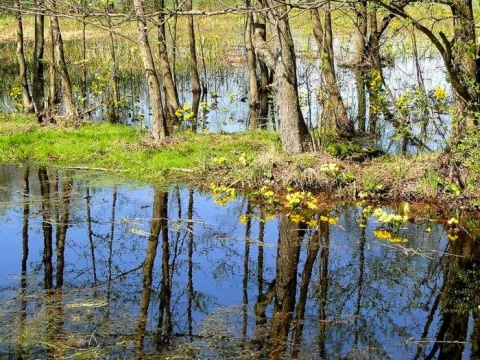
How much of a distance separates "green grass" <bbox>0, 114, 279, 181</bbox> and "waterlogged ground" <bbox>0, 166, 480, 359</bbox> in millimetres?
1114

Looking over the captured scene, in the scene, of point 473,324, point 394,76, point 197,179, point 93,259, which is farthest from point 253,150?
point 394,76

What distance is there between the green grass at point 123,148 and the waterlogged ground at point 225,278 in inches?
43.9

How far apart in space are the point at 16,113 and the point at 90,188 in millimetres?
5830

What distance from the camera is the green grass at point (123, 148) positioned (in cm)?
1142

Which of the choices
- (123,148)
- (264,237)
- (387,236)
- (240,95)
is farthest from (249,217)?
(240,95)

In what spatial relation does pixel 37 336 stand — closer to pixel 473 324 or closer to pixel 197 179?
pixel 473 324

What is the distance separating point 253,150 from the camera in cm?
1220

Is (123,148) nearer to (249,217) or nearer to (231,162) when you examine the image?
(231,162)

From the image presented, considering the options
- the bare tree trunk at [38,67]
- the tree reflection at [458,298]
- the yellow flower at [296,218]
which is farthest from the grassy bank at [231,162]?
the tree reflection at [458,298]

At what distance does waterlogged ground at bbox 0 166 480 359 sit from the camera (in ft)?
18.8

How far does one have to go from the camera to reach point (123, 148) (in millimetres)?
12289

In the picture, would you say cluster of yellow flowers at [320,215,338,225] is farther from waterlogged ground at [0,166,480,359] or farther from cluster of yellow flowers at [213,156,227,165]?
cluster of yellow flowers at [213,156,227,165]

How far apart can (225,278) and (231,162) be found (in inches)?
167

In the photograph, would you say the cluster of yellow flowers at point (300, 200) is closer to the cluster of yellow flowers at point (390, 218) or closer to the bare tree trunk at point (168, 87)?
the cluster of yellow flowers at point (390, 218)
